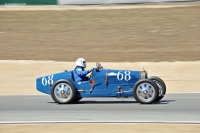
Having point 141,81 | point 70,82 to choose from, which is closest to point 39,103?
point 70,82

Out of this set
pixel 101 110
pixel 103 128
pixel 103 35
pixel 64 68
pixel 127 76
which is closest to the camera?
pixel 103 128

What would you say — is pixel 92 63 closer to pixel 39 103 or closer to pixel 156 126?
pixel 39 103

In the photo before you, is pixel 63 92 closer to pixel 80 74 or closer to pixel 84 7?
pixel 80 74

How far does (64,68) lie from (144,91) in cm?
962

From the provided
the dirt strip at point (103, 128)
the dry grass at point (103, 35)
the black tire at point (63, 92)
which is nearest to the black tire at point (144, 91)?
the black tire at point (63, 92)

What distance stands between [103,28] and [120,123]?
19310 millimetres

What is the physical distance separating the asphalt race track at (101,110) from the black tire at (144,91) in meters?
0.14

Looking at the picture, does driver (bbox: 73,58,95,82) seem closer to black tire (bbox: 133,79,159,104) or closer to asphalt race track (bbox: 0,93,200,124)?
asphalt race track (bbox: 0,93,200,124)

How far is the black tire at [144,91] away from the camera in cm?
1462

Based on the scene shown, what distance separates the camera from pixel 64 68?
79.0 feet

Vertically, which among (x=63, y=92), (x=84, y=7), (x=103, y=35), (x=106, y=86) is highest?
(x=84, y=7)

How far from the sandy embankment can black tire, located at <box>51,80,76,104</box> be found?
5505mm

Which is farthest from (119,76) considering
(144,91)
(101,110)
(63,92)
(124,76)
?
(63,92)

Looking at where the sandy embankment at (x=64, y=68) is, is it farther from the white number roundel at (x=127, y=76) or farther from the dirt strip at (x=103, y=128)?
the dirt strip at (x=103, y=128)
